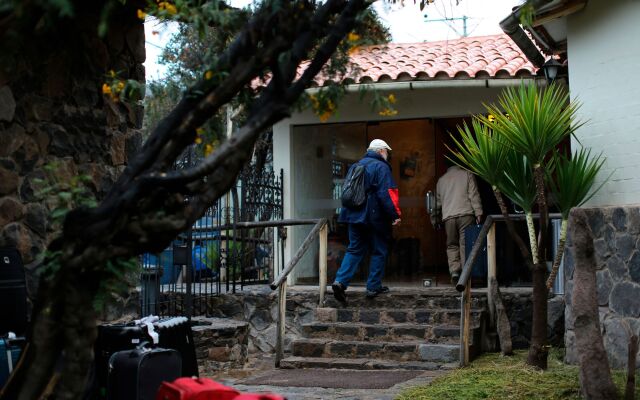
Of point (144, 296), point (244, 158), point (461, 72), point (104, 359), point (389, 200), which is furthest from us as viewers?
point (461, 72)

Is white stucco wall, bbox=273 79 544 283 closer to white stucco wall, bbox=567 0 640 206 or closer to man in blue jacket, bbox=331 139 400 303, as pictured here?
man in blue jacket, bbox=331 139 400 303

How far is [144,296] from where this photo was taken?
28.7 ft

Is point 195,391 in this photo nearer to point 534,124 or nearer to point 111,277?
point 111,277

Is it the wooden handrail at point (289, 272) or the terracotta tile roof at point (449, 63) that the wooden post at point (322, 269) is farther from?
the terracotta tile roof at point (449, 63)

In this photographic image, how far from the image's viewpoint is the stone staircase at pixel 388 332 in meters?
8.89

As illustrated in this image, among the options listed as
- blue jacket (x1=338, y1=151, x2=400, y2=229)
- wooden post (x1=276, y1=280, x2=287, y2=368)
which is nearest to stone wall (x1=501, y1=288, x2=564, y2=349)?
blue jacket (x1=338, y1=151, x2=400, y2=229)

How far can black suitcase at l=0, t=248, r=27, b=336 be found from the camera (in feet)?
18.1

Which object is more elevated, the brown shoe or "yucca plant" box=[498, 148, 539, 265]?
"yucca plant" box=[498, 148, 539, 265]

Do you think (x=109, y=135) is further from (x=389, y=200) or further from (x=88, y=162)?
(x=389, y=200)

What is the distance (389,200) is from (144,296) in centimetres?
289

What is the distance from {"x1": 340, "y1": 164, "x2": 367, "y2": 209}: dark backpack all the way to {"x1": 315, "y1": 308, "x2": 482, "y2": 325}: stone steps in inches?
47.0

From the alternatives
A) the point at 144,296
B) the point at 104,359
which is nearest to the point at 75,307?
the point at 104,359

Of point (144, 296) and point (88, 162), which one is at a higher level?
point (88, 162)

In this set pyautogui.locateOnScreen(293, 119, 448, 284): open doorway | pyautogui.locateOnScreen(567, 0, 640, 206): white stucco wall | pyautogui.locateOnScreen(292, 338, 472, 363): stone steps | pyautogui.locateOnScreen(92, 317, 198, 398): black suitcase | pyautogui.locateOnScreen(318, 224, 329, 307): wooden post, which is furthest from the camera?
pyautogui.locateOnScreen(293, 119, 448, 284): open doorway
